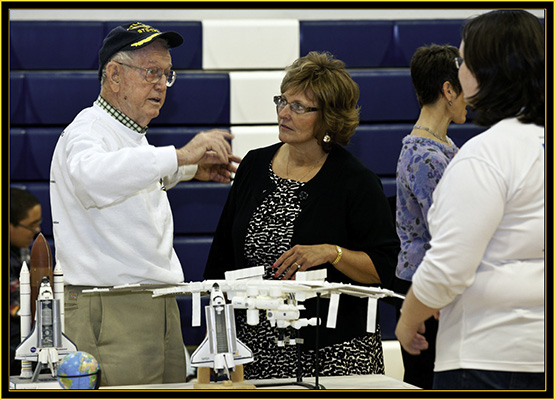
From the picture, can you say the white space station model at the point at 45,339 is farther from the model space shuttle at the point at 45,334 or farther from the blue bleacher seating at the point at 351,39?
the blue bleacher seating at the point at 351,39

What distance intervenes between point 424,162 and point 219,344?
96cm

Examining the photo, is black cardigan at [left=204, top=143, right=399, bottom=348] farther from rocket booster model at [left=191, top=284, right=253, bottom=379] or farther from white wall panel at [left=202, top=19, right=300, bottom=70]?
white wall panel at [left=202, top=19, right=300, bottom=70]

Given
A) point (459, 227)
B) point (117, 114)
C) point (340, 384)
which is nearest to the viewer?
point (459, 227)

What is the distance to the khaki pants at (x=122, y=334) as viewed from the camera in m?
2.22

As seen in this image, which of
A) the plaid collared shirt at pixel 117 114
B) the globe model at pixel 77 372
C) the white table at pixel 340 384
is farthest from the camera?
the plaid collared shirt at pixel 117 114

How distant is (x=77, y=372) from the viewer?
185 centimetres

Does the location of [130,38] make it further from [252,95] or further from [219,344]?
[252,95]

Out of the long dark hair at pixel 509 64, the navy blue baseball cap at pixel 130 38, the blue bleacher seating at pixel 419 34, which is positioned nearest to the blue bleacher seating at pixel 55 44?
the blue bleacher seating at pixel 419 34

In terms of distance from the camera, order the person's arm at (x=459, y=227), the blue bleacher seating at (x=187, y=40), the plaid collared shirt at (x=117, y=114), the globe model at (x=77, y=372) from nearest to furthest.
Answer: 1. the person's arm at (x=459, y=227)
2. the globe model at (x=77, y=372)
3. the plaid collared shirt at (x=117, y=114)
4. the blue bleacher seating at (x=187, y=40)

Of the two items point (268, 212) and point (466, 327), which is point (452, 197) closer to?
point (466, 327)

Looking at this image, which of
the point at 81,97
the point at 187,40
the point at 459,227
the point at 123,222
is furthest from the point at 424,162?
the point at 81,97

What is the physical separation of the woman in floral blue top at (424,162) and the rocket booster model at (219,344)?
0.73 m

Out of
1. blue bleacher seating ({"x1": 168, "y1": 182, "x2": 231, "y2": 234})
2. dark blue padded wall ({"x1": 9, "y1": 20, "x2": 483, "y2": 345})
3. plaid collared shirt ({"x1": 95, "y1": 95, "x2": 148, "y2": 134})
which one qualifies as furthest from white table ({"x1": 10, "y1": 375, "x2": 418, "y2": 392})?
blue bleacher seating ({"x1": 168, "y1": 182, "x2": 231, "y2": 234})

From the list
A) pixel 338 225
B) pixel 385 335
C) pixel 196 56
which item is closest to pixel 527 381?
pixel 338 225
